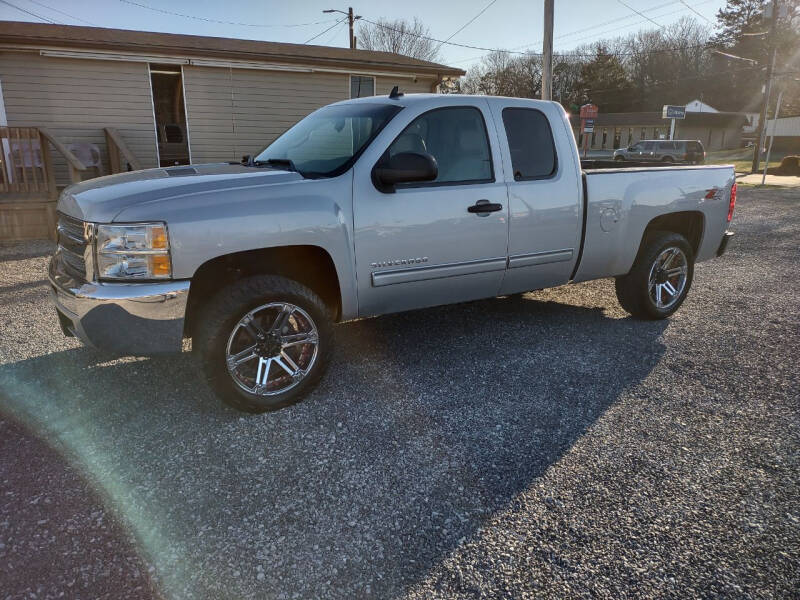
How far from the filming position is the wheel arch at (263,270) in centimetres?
341

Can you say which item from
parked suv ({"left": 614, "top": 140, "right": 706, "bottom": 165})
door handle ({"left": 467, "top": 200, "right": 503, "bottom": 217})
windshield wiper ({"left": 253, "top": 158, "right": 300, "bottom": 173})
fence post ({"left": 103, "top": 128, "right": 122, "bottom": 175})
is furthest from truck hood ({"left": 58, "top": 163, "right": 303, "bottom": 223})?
parked suv ({"left": 614, "top": 140, "right": 706, "bottom": 165})

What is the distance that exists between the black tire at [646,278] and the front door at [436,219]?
1.54 meters

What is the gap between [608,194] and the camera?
4.65 metres

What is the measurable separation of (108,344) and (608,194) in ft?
12.4

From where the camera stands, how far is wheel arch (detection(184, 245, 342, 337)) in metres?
3.41

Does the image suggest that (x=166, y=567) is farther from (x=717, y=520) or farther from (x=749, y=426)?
(x=749, y=426)

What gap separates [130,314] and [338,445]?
133cm

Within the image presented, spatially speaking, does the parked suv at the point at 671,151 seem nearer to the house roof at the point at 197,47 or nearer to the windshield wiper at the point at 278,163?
the house roof at the point at 197,47

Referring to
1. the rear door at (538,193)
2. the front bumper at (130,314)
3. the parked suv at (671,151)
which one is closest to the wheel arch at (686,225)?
the rear door at (538,193)

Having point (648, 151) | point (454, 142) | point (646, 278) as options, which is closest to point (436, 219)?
point (454, 142)

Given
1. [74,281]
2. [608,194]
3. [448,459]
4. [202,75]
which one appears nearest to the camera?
[448,459]

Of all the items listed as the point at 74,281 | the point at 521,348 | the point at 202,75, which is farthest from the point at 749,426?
the point at 202,75

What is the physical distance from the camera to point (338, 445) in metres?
3.20

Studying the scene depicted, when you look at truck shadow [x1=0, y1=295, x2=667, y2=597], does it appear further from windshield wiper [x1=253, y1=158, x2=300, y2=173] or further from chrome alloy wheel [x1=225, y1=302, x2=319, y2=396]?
windshield wiper [x1=253, y1=158, x2=300, y2=173]
